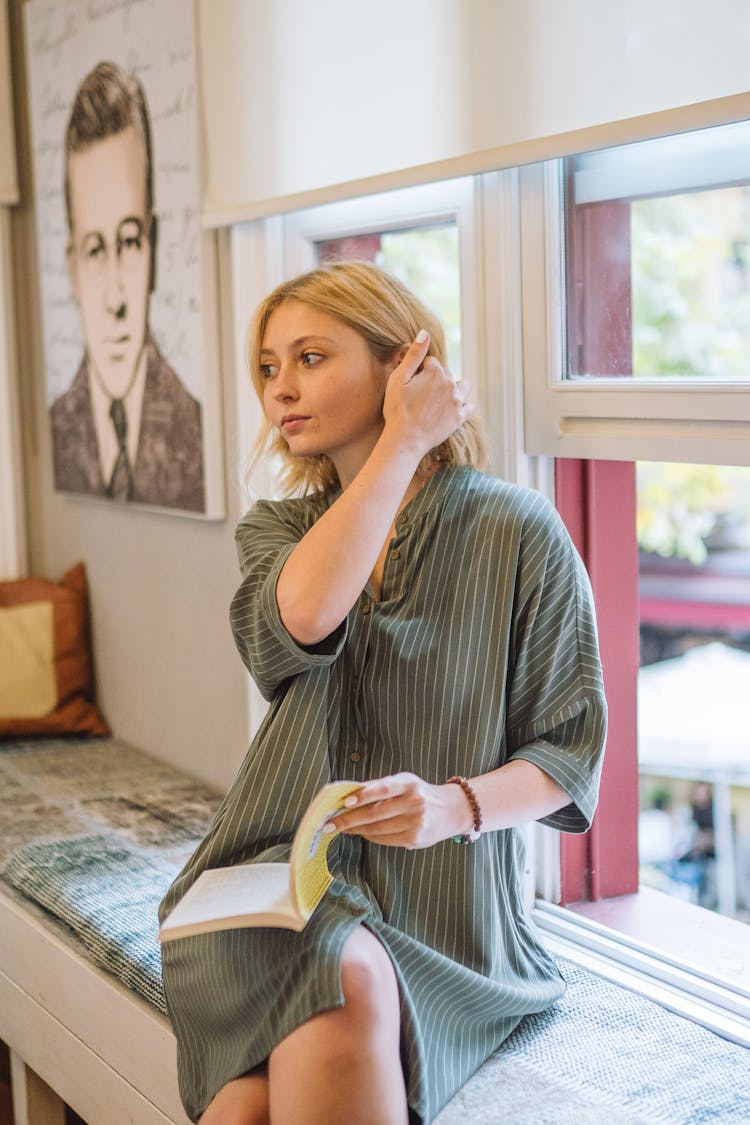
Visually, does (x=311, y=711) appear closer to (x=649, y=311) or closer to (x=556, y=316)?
(x=556, y=316)

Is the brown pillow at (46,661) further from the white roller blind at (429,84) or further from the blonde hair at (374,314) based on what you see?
the blonde hair at (374,314)

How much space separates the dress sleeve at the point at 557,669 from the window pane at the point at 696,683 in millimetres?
3733

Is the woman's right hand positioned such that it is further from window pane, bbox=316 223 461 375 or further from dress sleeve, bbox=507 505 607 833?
window pane, bbox=316 223 461 375

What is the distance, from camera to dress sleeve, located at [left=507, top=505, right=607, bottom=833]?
1460 millimetres

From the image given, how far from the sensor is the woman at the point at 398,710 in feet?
4.43

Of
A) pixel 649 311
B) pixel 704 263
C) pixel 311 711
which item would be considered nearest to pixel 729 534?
pixel 704 263

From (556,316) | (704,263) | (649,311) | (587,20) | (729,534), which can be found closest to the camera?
(587,20)

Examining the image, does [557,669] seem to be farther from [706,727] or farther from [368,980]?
[706,727]

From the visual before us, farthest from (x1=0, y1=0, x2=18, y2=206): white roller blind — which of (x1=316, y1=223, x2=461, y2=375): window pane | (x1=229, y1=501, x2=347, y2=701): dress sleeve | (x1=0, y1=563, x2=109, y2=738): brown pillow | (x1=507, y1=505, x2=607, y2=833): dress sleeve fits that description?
(x1=507, y1=505, x2=607, y2=833): dress sleeve

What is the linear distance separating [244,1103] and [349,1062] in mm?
174

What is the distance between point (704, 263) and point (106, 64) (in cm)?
221

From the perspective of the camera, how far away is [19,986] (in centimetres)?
210

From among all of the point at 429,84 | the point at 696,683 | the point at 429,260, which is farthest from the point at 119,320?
the point at 696,683

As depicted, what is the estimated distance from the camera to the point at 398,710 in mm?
1500
